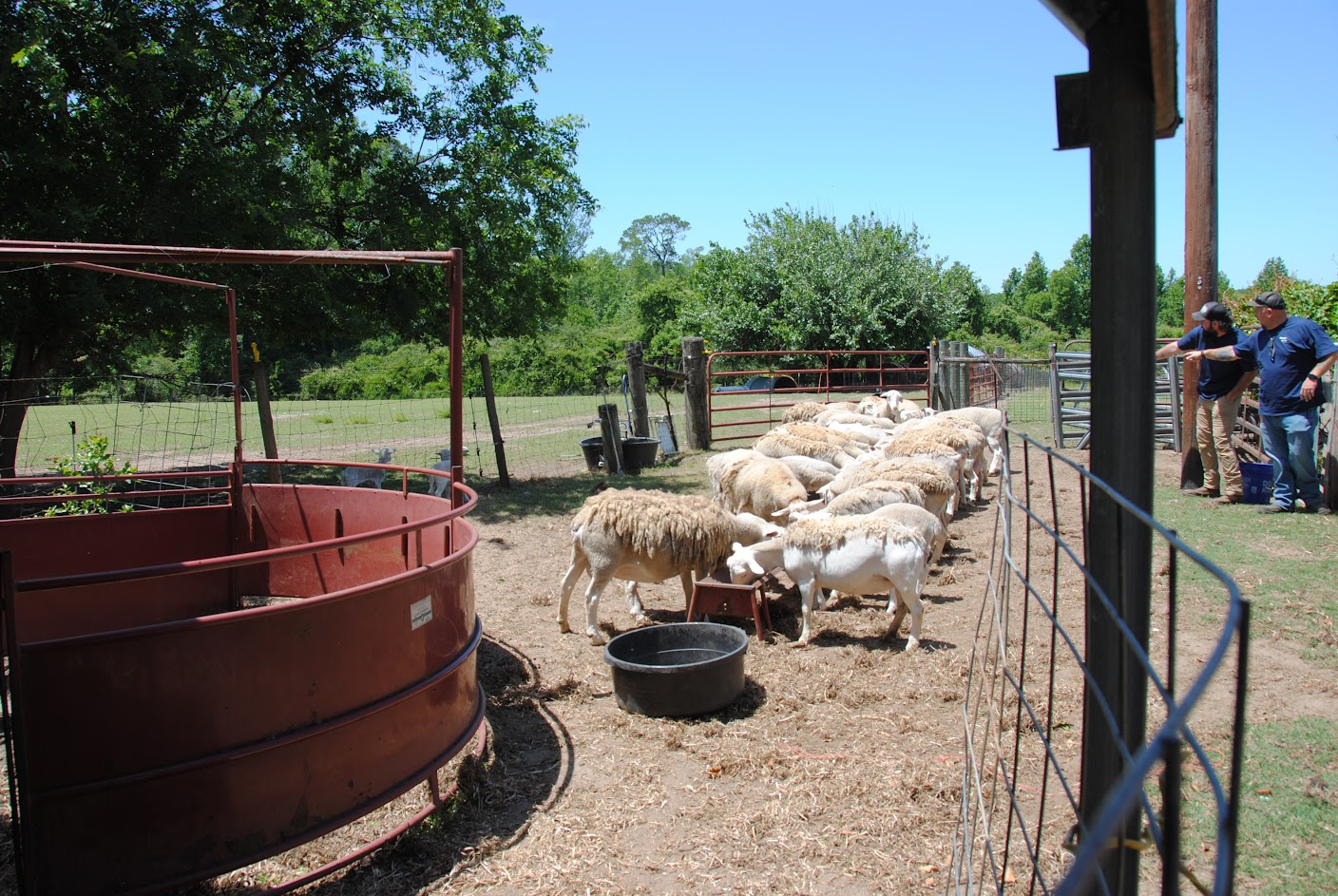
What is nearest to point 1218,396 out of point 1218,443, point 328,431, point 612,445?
point 1218,443

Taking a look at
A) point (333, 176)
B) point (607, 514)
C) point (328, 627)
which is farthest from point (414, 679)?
point (333, 176)

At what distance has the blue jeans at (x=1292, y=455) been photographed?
333 inches

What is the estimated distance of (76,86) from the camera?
1027cm

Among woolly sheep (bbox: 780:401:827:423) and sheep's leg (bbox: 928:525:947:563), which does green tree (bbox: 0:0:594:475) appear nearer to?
woolly sheep (bbox: 780:401:827:423)

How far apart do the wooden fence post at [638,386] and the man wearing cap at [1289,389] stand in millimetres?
9279

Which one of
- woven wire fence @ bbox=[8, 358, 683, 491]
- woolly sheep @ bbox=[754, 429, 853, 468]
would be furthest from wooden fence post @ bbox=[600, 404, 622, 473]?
woolly sheep @ bbox=[754, 429, 853, 468]

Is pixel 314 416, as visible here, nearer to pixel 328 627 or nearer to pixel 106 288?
pixel 106 288

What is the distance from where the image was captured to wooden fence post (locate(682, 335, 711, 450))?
56.5ft

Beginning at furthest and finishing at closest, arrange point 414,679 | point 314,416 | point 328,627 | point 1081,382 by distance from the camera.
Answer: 1. point 314,416
2. point 1081,382
3. point 414,679
4. point 328,627

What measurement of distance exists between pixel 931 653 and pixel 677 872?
2883 millimetres

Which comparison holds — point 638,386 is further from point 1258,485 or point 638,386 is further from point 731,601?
point 731,601

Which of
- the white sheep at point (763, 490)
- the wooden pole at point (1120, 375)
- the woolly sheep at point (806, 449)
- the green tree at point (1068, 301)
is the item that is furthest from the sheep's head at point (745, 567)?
the green tree at point (1068, 301)

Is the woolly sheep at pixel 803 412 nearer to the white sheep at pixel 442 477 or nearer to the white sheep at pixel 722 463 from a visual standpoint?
the white sheep at pixel 722 463

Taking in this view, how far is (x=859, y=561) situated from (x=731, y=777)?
2.08 meters
